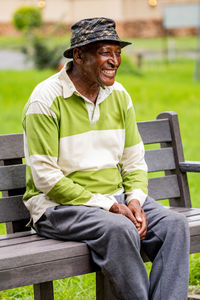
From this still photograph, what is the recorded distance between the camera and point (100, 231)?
3.42 m

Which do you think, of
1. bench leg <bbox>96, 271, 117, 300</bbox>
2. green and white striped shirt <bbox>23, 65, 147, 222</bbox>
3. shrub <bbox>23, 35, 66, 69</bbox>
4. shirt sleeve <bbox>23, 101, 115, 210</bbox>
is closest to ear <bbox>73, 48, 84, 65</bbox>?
green and white striped shirt <bbox>23, 65, 147, 222</bbox>

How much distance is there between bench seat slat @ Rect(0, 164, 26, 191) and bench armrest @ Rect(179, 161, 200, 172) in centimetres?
117

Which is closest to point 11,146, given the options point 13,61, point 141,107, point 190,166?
point 190,166

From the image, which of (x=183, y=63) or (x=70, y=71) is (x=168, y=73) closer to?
(x=183, y=63)

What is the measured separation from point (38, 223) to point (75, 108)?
669 mm

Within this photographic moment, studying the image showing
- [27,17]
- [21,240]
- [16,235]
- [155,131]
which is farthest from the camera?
[27,17]

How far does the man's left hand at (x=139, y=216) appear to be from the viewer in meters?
3.62

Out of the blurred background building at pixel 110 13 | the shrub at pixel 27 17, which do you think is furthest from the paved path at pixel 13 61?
the blurred background building at pixel 110 13

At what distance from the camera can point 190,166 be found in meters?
4.51

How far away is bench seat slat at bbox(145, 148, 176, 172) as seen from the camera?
457 cm

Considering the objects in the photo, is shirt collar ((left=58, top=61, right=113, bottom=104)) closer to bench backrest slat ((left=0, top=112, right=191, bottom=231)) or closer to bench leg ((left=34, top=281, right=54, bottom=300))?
bench backrest slat ((left=0, top=112, right=191, bottom=231))

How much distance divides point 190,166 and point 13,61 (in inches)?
786

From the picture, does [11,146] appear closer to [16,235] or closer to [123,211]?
[16,235]

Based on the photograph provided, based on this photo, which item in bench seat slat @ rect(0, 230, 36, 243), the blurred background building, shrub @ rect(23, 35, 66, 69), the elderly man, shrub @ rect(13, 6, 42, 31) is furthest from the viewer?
the blurred background building
